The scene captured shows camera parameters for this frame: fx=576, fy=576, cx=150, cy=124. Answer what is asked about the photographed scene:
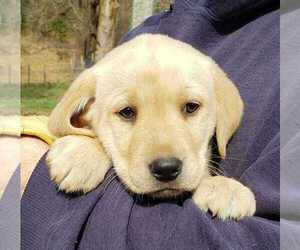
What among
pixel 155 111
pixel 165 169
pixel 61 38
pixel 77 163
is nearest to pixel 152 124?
pixel 155 111

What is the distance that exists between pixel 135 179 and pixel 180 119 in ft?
0.92

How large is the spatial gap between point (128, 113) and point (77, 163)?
245 mm

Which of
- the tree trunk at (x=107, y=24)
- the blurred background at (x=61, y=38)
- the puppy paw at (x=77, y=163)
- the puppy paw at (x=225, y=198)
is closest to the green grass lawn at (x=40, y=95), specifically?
the blurred background at (x=61, y=38)

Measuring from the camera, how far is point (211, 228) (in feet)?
5.18

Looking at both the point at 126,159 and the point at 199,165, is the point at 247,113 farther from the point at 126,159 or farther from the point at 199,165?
the point at 126,159

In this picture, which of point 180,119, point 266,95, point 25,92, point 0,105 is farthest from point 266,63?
point 25,92

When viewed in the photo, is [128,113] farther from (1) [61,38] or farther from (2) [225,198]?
(1) [61,38]

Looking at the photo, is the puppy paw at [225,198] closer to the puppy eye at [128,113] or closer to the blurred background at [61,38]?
the puppy eye at [128,113]

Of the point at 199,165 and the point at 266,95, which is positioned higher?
the point at 266,95

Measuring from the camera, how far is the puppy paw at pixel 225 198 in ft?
5.60

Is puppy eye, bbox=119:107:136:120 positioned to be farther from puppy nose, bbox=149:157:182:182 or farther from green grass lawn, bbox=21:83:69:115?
green grass lawn, bbox=21:83:69:115

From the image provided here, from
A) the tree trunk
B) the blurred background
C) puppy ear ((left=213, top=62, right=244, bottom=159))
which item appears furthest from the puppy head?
the tree trunk

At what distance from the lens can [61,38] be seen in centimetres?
1117

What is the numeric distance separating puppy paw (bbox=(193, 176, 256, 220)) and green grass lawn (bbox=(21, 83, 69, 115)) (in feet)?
22.3
